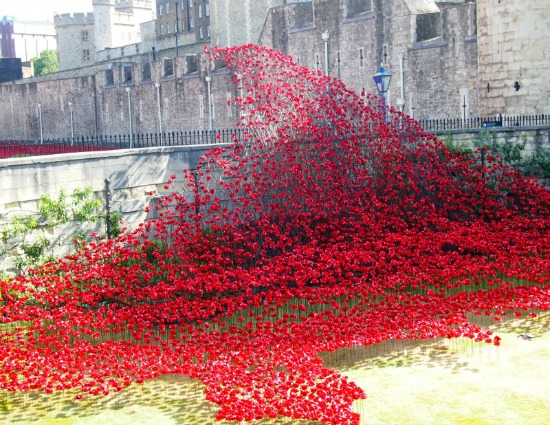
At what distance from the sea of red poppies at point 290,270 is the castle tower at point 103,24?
60.0 m

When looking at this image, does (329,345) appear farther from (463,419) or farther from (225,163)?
(225,163)

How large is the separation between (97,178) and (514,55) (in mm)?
13264

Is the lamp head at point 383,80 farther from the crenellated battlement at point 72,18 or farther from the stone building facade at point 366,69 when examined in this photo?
the crenellated battlement at point 72,18

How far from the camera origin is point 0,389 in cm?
993

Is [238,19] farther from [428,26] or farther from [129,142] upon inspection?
[428,26]

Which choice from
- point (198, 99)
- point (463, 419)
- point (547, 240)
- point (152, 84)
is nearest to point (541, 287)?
point (547, 240)

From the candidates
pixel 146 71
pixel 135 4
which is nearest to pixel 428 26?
pixel 146 71

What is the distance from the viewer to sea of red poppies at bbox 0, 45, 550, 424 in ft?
32.8

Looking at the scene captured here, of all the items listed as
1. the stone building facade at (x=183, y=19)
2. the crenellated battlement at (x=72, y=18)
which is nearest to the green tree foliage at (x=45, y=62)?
the crenellated battlement at (x=72, y=18)

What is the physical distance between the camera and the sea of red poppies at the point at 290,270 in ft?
32.8

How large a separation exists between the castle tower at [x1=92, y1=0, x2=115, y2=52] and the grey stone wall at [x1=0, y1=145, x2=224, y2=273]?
63318 mm

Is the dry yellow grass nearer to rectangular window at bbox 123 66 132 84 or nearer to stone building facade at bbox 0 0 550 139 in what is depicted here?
stone building facade at bbox 0 0 550 139

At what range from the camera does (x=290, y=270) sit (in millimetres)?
13625

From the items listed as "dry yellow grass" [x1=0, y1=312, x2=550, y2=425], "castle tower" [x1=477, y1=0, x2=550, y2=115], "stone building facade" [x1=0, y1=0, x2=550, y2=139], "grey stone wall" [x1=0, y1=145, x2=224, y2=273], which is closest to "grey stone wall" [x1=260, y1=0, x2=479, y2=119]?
"stone building facade" [x1=0, y1=0, x2=550, y2=139]
